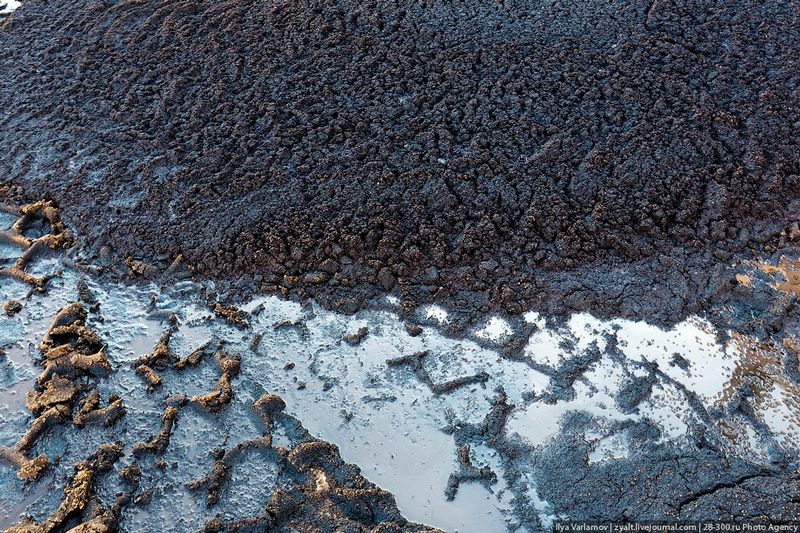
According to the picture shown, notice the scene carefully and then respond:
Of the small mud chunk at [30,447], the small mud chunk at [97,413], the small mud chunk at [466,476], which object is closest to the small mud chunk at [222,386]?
the small mud chunk at [97,413]

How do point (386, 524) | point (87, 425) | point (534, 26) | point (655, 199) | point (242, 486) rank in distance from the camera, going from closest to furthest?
point (386, 524), point (242, 486), point (87, 425), point (655, 199), point (534, 26)

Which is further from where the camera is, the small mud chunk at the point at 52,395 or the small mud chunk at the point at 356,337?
the small mud chunk at the point at 356,337

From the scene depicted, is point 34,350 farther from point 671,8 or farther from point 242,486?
point 671,8

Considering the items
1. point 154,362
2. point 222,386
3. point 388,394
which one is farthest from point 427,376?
point 154,362

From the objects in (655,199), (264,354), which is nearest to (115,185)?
(264,354)

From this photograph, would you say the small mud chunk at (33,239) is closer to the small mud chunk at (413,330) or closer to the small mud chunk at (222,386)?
the small mud chunk at (222,386)

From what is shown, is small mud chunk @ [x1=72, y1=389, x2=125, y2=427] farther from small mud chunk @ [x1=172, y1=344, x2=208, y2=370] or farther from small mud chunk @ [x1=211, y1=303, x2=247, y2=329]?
small mud chunk @ [x1=211, y1=303, x2=247, y2=329]

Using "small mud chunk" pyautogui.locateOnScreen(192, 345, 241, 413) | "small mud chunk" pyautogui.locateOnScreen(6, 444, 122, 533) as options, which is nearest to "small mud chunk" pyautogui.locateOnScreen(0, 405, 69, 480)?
"small mud chunk" pyautogui.locateOnScreen(6, 444, 122, 533)

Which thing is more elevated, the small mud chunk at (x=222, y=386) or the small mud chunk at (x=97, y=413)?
the small mud chunk at (x=97, y=413)
